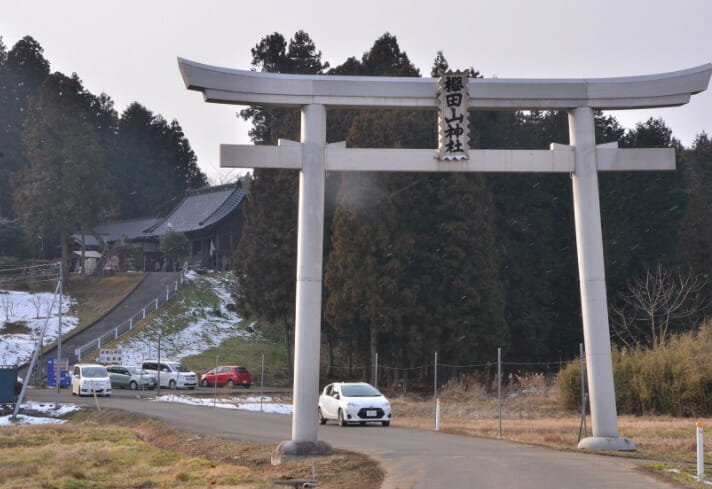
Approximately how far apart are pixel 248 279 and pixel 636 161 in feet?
114

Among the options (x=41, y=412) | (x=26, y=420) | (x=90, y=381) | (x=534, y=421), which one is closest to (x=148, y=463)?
(x=534, y=421)

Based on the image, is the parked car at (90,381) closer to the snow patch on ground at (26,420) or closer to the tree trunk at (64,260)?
the snow patch on ground at (26,420)

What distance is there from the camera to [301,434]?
642 inches

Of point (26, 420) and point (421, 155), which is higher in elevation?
point (421, 155)

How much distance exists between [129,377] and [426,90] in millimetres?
32930

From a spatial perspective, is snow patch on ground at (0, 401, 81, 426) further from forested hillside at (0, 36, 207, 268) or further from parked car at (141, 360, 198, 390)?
forested hillside at (0, 36, 207, 268)

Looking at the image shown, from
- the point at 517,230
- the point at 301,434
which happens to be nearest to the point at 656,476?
the point at 301,434

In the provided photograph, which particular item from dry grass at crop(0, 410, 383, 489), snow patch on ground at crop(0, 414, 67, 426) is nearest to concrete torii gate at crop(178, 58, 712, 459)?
dry grass at crop(0, 410, 383, 489)

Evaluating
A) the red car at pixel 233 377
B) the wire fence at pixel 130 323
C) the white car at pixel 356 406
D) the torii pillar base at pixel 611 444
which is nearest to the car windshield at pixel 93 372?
the red car at pixel 233 377

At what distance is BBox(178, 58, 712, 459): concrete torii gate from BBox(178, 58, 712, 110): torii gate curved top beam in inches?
0.8

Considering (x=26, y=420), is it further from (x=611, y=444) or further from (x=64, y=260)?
(x=64, y=260)

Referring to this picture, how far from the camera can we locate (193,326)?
5875 centimetres

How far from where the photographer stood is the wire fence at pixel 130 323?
51.6 metres

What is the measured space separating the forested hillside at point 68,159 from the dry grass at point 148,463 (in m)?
38.8
